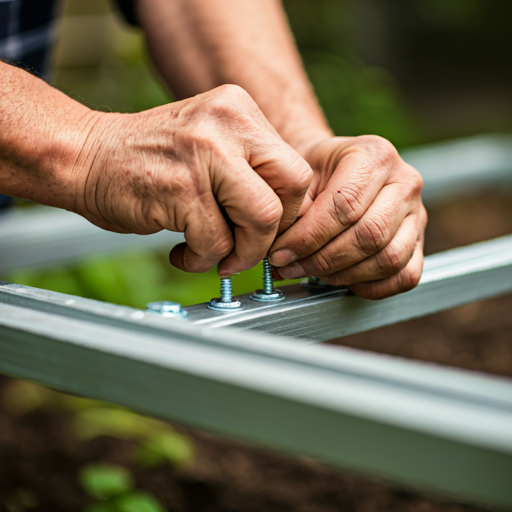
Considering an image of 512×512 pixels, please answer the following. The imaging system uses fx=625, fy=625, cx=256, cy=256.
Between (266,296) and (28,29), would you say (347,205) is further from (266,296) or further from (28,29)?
(28,29)

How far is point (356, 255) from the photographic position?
83 cm

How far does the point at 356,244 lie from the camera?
2.72ft

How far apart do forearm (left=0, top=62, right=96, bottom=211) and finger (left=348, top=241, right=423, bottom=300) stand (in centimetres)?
39

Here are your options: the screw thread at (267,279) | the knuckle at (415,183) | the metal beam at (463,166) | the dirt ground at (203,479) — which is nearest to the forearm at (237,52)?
the knuckle at (415,183)

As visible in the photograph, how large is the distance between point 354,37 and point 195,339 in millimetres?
5308

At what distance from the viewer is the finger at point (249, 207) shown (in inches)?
27.8

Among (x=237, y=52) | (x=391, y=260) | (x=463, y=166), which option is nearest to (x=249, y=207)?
(x=391, y=260)

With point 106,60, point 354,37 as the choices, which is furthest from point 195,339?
point 354,37

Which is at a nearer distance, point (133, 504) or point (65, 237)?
point (133, 504)

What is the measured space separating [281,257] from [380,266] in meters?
0.14

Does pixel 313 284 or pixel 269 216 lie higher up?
pixel 269 216

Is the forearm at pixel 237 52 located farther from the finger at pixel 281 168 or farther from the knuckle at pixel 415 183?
the finger at pixel 281 168

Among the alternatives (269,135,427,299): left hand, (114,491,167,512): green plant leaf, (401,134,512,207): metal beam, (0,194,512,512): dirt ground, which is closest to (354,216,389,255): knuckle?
(269,135,427,299): left hand

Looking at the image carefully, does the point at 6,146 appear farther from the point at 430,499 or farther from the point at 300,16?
the point at 300,16
